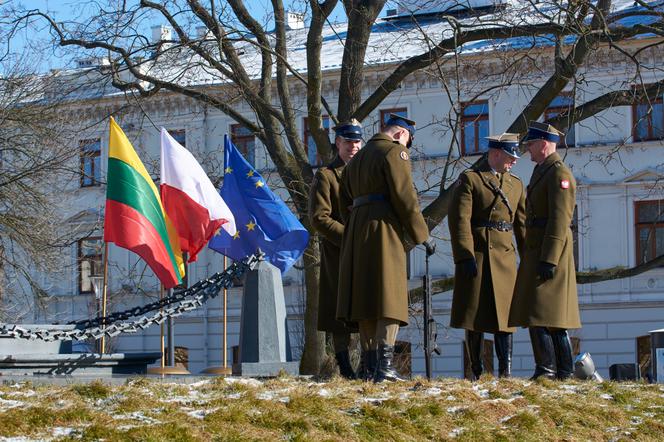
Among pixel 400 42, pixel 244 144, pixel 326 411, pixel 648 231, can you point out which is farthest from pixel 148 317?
pixel 244 144

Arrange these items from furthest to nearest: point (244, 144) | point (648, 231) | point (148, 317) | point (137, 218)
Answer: point (244, 144)
point (648, 231)
point (137, 218)
point (148, 317)

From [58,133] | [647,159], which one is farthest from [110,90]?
[647,159]

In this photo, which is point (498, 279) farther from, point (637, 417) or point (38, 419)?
point (38, 419)

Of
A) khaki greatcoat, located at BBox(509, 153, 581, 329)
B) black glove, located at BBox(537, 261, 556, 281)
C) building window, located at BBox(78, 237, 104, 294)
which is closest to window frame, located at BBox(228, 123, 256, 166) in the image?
building window, located at BBox(78, 237, 104, 294)

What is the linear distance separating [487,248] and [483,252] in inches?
1.9

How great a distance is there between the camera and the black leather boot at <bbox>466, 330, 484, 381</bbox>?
11719 millimetres

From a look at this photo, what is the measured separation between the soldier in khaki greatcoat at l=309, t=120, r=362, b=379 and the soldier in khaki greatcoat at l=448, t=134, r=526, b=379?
95 centimetres

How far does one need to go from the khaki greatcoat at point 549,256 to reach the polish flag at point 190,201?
4.04 meters

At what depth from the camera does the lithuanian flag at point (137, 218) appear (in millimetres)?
14398

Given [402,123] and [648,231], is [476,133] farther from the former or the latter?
[402,123]

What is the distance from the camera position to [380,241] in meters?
10.5

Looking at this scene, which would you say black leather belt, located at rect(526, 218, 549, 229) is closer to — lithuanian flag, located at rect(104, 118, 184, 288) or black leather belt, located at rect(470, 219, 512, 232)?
black leather belt, located at rect(470, 219, 512, 232)

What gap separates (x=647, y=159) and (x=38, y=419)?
29.6 meters

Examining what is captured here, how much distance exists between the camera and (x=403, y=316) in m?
10.5
